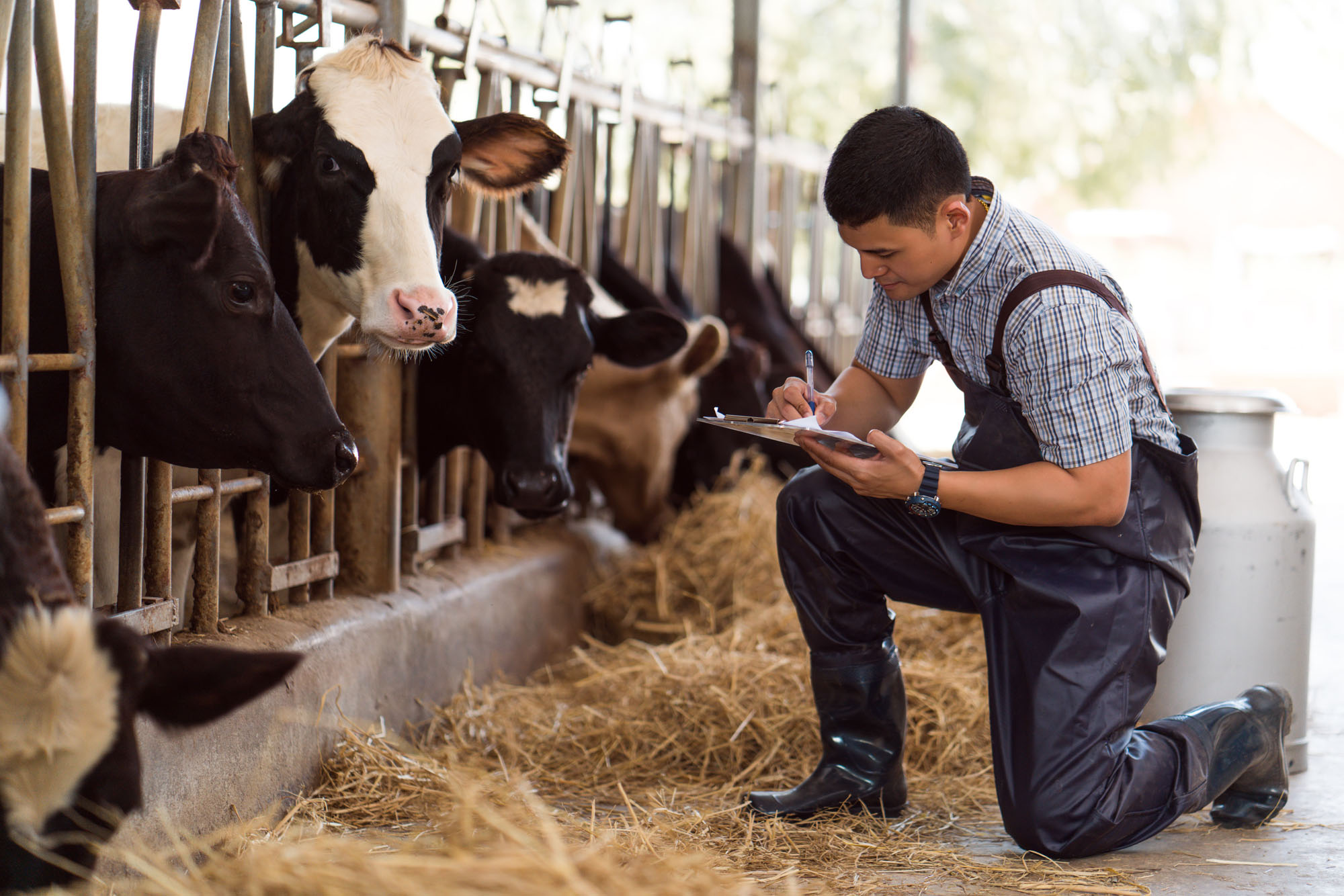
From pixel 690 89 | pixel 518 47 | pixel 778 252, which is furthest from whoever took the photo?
pixel 778 252

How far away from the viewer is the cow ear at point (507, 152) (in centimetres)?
332

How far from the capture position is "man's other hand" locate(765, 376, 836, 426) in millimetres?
2834

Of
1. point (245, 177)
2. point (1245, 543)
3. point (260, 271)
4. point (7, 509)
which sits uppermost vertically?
point (245, 177)

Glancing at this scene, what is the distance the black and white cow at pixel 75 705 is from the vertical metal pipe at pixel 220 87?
4.87 feet

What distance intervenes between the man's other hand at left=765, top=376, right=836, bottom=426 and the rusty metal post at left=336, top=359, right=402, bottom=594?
3.64 feet

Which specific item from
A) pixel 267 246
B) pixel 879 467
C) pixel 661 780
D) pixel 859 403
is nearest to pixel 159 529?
pixel 267 246

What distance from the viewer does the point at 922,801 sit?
9.84 ft

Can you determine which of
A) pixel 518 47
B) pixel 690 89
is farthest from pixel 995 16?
pixel 518 47

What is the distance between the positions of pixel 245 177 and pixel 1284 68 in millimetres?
18810

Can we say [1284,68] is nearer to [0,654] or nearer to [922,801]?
[922,801]

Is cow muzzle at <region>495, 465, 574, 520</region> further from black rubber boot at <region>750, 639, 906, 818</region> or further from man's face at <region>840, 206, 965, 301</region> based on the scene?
man's face at <region>840, 206, 965, 301</region>

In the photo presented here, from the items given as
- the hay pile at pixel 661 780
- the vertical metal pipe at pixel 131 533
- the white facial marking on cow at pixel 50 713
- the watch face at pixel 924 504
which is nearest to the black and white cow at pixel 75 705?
the white facial marking on cow at pixel 50 713

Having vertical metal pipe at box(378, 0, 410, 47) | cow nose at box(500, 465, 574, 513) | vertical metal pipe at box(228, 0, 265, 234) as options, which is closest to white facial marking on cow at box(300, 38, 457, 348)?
vertical metal pipe at box(228, 0, 265, 234)

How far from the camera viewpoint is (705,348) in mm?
4758
